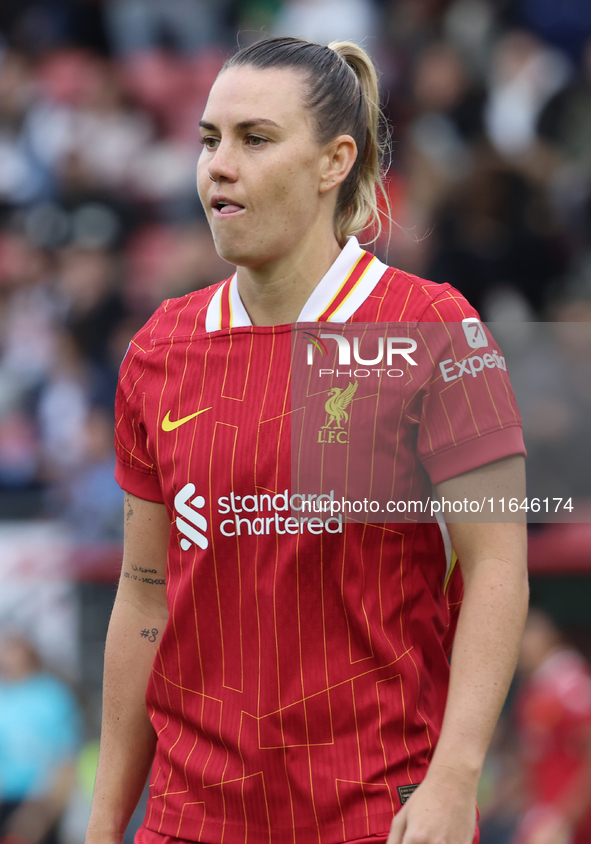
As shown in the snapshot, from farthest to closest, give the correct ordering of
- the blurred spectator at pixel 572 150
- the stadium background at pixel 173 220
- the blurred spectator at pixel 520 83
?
the blurred spectator at pixel 520 83 < the blurred spectator at pixel 572 150 < the stadium background at pixel 173 220

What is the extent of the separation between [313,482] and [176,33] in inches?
243

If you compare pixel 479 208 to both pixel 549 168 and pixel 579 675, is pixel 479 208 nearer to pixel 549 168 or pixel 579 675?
pixel 549 168

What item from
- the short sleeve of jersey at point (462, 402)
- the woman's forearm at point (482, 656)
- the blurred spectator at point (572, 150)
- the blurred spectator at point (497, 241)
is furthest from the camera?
the blurred spectator at point (572, 150)

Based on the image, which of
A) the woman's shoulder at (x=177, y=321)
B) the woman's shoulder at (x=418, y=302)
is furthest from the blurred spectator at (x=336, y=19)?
the woman's shoulder at (x=418, y=302)

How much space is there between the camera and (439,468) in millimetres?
1689

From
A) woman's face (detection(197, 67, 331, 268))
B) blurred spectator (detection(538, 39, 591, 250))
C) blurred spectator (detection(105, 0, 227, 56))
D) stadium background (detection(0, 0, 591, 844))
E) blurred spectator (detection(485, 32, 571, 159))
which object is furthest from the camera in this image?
blurred spectator (detection(105, 0, 227, 56))

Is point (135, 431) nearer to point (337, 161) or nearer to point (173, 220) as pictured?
point (337, 161)

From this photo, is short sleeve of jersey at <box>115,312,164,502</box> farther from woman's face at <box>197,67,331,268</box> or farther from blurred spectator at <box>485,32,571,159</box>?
blurred spectator at <box>485,32,571,159</box>

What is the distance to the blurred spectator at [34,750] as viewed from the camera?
4590 mm

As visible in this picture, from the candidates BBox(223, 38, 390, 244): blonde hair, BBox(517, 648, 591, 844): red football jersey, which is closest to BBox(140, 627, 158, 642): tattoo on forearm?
BBox(223, 38, 390, 244): blonde hair

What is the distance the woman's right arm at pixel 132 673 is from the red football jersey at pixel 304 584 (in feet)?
0.48

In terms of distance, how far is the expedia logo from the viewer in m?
1.75

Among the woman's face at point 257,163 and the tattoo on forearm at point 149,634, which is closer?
the woman's face at point 257,163

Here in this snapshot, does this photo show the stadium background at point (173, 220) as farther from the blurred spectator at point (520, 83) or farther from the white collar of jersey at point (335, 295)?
the white collar of jersey at point (335, 295)
